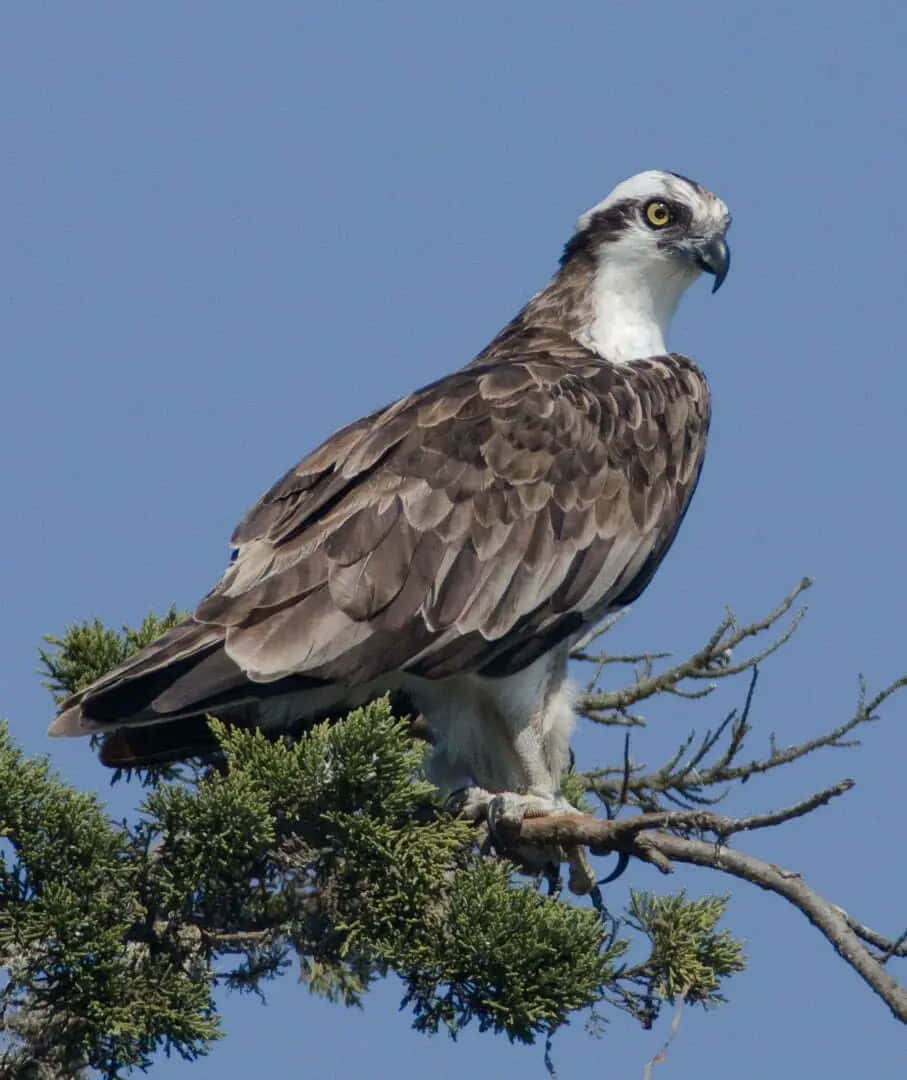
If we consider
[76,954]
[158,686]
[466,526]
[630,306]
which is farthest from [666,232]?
[76,954]

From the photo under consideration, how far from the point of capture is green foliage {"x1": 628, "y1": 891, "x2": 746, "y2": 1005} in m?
5.40

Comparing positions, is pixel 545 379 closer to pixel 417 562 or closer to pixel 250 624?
pixel 417 562

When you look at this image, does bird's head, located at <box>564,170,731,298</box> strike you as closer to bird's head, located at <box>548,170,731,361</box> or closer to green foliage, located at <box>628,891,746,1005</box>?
bird's head, located at <box>548,170,731,361</box>

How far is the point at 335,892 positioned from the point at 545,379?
2797mm

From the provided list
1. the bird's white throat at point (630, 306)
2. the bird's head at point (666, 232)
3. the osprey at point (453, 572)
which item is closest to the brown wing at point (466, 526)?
the osprey at point (453, 572)

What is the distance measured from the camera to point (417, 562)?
22.4 ft

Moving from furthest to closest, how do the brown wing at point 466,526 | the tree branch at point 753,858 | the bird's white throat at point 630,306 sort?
the bird's white throat at point 630,306, the brown wing at point 466,526, the tree branch at point 753,858

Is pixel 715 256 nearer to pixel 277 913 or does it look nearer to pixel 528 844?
pixel 528 844

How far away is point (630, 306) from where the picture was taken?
8.58 m

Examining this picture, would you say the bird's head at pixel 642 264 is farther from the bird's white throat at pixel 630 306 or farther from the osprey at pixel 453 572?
the osprey at pixel 453 572

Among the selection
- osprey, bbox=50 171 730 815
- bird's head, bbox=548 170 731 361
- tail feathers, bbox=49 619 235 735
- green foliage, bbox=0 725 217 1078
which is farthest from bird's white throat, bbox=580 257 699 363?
green foliage, bbox=0 725 217 1078

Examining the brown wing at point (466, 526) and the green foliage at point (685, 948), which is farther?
the brown wing at point (466, 526)

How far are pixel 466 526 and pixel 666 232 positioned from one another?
2384mm

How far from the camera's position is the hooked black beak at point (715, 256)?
28.3 ft
